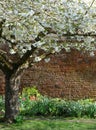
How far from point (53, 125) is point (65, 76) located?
378 centimetres

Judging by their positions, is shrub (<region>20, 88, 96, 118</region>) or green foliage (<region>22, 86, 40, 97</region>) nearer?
shrub (<region>20, 88, 96, 118</region>)

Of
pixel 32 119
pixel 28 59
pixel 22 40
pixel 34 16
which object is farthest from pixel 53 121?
pixel 34 16

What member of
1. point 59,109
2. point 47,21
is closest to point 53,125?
point 59,109

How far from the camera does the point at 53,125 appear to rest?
11.0m

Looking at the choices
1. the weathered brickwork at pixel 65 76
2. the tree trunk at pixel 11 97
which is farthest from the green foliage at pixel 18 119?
the weathered brickwork at pixel 65 76

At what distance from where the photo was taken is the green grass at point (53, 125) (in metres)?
10.7

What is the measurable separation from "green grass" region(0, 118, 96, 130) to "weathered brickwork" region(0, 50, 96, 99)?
9.24 ft

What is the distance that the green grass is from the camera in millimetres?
10727

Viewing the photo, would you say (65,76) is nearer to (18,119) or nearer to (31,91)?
(31,91)

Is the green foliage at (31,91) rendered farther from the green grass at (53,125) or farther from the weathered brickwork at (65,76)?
the green grass at (53,125)

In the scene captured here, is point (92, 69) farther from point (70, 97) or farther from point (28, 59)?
point (28, 59)

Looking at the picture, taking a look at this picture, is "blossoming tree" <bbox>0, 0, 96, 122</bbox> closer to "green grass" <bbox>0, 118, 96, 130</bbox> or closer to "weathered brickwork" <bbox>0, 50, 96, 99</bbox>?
"green grass" <bbox>0, 118, 96, 130</bbox>

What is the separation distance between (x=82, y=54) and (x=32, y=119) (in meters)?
3.71

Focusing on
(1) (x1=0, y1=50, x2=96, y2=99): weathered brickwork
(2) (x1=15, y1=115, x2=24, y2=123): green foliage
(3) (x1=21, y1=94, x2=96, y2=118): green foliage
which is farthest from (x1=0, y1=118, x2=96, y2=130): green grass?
(1) (x1=0, y1=50, x2=96, y2=99): weathered brickwork
